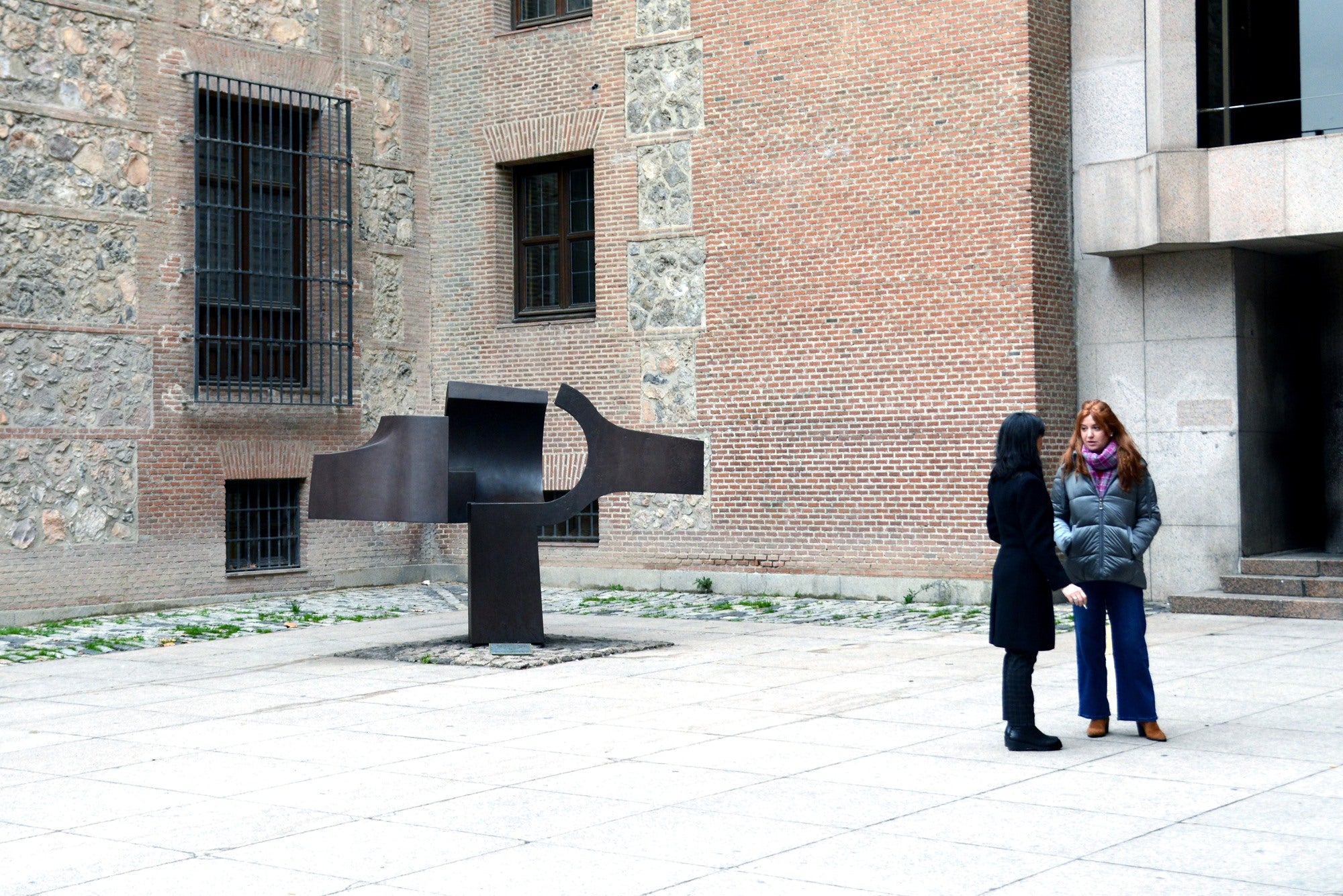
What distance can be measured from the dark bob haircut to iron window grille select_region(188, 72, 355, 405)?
36.8ft

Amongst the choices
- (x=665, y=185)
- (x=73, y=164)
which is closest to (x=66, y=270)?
(x=73, y=164)

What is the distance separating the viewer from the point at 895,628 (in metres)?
14.5

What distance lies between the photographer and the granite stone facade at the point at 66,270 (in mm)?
16078

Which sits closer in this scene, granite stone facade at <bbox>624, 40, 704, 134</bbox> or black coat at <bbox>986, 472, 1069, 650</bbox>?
black coat at <bbox>986, 472, 1069, 650</bbox>

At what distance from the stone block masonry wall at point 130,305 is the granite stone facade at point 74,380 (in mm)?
19

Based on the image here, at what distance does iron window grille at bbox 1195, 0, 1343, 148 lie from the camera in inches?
616

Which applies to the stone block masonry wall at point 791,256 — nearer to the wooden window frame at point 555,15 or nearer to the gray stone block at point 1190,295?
the wooden window frame at point 555,15

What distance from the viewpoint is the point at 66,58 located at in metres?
16.6

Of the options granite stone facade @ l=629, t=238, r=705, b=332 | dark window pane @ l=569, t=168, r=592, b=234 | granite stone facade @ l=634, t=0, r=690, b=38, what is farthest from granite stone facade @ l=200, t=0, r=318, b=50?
granite stone facade @ l=629, t=238, r=705, b=332

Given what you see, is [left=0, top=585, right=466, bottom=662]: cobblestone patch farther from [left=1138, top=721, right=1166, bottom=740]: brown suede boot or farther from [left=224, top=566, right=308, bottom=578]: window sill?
[left=1138, top=721, right=1166, bottom=740]: brown suede boot

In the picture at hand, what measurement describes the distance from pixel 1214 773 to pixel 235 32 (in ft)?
48.1

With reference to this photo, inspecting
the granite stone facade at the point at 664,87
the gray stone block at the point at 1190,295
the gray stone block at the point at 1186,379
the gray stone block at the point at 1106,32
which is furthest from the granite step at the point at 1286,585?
the granite stone facade at the point at 664,87

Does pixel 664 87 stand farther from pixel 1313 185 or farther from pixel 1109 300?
pixel 1313 185

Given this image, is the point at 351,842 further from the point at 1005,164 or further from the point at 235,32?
the point at 235,32
